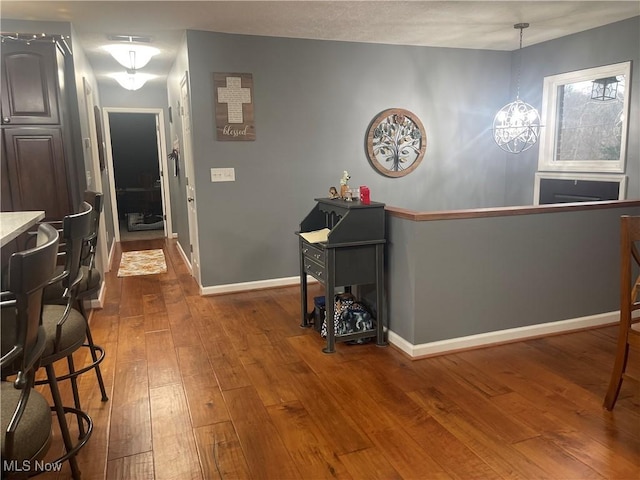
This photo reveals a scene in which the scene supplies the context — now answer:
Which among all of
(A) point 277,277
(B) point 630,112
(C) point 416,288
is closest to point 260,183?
(A) point 277,277

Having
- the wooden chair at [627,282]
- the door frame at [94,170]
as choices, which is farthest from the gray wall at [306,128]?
the wooden chair at [627,282]

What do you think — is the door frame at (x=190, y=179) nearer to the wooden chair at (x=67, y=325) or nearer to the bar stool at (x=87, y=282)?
the bar stool at (x=87, y=282)

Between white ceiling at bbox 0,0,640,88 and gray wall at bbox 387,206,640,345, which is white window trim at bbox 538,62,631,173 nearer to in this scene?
white ceiling at bbox 0,0,640,88

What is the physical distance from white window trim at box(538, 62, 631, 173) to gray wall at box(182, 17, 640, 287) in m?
0.07

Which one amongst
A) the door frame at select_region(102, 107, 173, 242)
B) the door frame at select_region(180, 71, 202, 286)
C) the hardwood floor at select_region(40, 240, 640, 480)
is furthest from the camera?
the door frame at select_region(102, 107, 173, 242)

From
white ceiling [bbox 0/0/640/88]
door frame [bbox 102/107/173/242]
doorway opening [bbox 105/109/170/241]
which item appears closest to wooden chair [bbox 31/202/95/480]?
white ceiling [bbox 0/0/640/88]

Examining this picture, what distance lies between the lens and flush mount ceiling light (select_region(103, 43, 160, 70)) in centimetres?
420

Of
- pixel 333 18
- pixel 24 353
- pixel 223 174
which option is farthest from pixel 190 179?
pixel 24 353

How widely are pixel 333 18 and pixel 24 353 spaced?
3.54m

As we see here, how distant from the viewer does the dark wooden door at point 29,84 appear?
135 inches

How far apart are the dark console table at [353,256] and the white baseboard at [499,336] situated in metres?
0.27

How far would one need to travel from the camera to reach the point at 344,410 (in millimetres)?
2428

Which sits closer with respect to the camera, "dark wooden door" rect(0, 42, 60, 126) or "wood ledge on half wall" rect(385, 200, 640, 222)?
"wood ledge on half wall" rect(385, 200, 640, 222)

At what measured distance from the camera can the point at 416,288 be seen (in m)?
2.95
